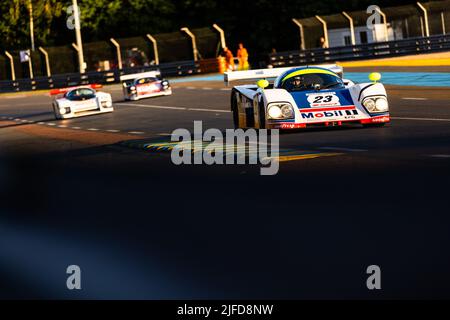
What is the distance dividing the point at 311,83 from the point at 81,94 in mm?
16215

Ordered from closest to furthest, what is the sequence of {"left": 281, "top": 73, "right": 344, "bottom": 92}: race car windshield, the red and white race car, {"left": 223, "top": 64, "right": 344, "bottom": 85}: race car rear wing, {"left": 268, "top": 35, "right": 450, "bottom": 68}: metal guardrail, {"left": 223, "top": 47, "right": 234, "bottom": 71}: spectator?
1. {"left": 281, "top": 73, "right": 344, "bottom": 92}: race car windshield
2. {"left": 223, "top": 64, "right": 344, "bottom": 85}: race car rear wing
3. the red and white race car
4. {"left": 268, "top": 35, "right": 450, "bottom": 68}: metal guardrail
5. {"left": 223, "top": 47, "right": 234, "bottom": 71}: spectator

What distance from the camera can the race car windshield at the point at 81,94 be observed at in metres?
32.0

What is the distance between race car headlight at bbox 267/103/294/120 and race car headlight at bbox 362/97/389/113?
117cm

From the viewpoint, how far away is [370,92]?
53.2 ft

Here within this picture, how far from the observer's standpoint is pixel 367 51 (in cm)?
4400

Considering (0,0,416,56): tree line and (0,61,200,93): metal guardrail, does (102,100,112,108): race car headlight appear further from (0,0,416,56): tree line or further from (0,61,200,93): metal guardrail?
(0,0,416,56): tree line

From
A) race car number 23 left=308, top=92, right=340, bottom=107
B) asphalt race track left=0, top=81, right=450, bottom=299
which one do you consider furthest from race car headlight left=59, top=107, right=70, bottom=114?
race car number 23 left=308, top=92, right=340, bottom=107

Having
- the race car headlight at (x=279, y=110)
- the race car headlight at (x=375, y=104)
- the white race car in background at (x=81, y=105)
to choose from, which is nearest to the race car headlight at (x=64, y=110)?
the white race car in background at (x=81, y=105)

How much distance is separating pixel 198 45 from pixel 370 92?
38260mm

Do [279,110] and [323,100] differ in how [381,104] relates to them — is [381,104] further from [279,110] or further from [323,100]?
[279,110]

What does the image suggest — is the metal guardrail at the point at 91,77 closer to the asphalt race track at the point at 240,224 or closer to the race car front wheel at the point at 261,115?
the race car front wheel at the point at 261,115

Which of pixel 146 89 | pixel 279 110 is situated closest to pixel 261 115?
pixel 279 110

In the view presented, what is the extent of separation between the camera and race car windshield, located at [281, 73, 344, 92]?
17109mm

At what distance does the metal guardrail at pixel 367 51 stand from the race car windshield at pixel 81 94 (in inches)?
578
